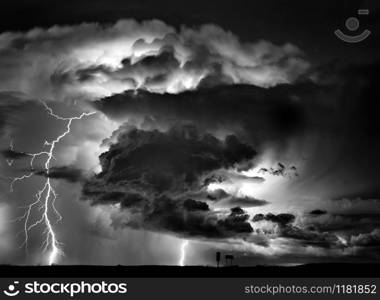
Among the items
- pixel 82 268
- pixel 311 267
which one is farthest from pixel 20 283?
pixel 311 267

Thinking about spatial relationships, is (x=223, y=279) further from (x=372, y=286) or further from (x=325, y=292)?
(x=372, y=286)

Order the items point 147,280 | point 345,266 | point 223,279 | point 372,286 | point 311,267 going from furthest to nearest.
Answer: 1. point 345,266
2. point 311,267
3. point 223,279
4. point 147,280
5. point 372,286

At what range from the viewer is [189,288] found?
28.9 meters

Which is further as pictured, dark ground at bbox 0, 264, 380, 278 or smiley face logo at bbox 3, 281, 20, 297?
dark ground at bbox 0, 264, 380, 278

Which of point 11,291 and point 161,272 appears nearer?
point 11,291

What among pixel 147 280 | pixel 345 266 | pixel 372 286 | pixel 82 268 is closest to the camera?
pixel 372 286

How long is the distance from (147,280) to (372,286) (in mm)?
11182

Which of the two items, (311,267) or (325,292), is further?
(311,267)

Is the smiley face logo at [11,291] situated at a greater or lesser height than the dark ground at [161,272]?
lesser

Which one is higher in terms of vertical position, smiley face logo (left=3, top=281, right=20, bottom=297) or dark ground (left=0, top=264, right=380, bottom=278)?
dark ground (left=0, top=264, right=380, bottom=278)

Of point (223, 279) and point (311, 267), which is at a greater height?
point (311, 267)

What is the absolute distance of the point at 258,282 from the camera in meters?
30.0

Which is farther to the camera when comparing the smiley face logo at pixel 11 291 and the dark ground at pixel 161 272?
the dark ground at pixel 161 272

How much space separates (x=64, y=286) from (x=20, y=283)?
223 centimetres
